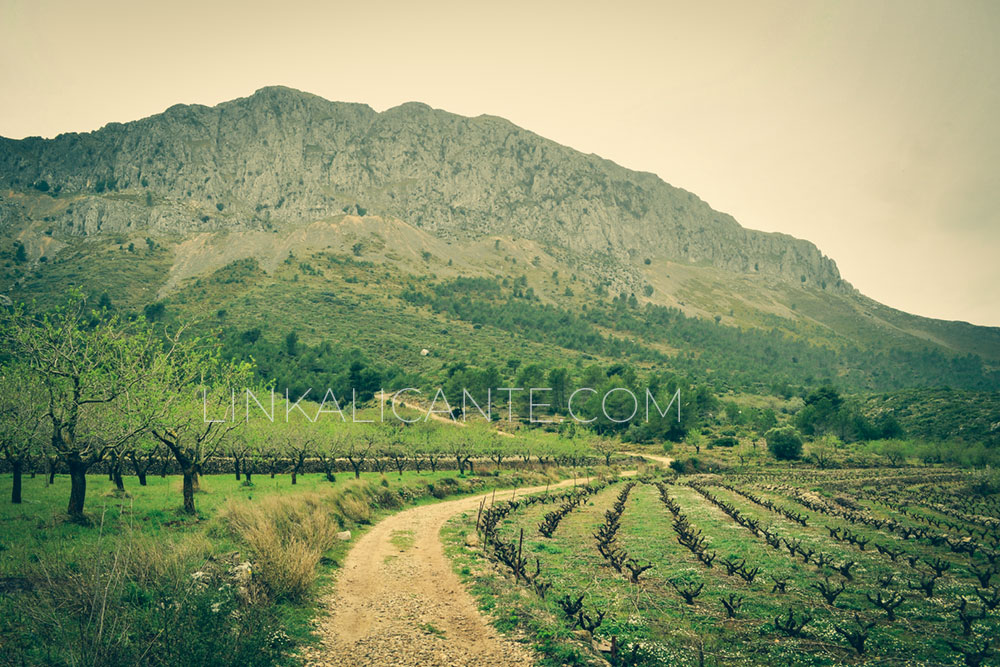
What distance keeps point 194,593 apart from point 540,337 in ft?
526

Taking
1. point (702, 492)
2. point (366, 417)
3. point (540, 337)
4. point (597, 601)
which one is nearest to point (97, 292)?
point (366, 417)

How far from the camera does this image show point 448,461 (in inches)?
2178

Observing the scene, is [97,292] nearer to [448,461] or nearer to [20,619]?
[448,461]

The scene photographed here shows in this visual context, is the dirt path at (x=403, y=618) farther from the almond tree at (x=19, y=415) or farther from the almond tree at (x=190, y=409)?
the almond tree at (x=19, y=415)

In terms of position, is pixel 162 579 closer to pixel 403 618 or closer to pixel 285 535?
pixel 403 618

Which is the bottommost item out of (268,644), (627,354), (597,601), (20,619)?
(597,601)

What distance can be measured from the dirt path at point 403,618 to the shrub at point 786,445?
6955cm

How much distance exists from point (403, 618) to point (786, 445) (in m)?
76.7

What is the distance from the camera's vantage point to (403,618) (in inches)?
543

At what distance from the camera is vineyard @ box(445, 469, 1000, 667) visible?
11859mm

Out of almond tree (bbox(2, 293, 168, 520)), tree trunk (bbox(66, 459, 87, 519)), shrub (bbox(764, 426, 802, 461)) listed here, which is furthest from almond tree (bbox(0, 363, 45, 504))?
shrub (bbox(764, 426, 802, 461))

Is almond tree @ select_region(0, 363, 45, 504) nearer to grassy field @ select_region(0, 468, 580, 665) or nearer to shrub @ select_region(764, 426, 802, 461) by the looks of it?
grassy field @ select_region(0, 468, 580, 665)

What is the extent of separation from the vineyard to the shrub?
39175 mm

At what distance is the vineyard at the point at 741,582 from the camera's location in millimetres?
11859
